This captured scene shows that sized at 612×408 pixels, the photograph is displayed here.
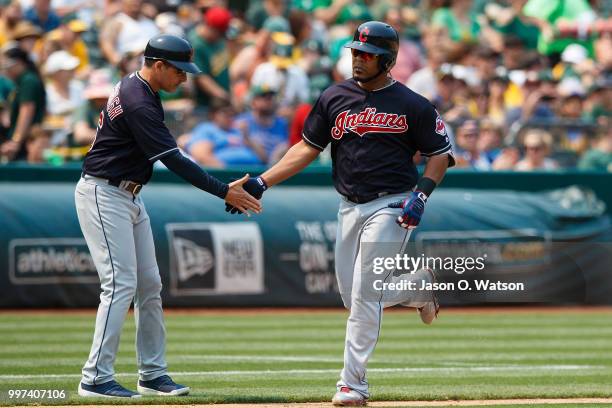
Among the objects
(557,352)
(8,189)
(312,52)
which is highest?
(312,52)

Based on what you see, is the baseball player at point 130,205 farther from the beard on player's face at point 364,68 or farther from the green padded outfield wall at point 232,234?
the green padded outfield wall at point 232,234

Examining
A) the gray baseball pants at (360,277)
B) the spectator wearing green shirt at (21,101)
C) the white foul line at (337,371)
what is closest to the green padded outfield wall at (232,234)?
the spectator wearing green shirt at (21,101)

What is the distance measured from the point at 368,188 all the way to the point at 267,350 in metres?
3.46

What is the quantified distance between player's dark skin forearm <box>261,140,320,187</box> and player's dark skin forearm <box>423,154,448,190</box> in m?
0.72

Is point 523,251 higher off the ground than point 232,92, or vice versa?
point 232,92

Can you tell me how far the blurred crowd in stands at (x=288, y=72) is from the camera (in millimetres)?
14422

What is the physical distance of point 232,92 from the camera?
16.9 m

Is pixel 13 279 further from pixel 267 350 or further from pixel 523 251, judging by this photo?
pixel 523 251

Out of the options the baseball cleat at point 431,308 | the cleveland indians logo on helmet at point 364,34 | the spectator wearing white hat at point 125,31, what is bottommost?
the baseball cleat at point 431,308

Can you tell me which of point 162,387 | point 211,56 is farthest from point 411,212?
point 211,56

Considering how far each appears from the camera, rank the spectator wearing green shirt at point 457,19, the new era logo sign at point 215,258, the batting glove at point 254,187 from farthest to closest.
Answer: the spectator wearing green shirt at point 457,19 → the new era logo sign at point 215,258 → the batting glove at point 254,187

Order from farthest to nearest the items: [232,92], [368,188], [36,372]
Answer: [232,92], [36,372], [368,188]

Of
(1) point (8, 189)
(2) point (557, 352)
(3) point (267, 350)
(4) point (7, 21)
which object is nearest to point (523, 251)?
(2) point (557, 352)

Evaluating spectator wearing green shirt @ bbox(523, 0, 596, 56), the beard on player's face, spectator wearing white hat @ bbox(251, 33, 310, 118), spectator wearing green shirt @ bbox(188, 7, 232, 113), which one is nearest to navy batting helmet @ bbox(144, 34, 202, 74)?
the beard on player's face
